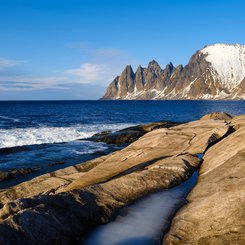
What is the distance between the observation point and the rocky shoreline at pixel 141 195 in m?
8.88

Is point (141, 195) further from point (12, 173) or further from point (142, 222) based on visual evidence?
point (12, 173)

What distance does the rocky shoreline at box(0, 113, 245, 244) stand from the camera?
8883mm

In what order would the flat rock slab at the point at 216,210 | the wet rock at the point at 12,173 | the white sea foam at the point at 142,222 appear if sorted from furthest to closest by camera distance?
the wet rock at the point at 12,173, the white sea foam at the point at 142,222, the flat rock slab at the point at 216,210

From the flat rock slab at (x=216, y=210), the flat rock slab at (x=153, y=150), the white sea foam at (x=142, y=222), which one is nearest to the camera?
the flat rock slab at (x=216, y=210)

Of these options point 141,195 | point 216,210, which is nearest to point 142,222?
point 141,195

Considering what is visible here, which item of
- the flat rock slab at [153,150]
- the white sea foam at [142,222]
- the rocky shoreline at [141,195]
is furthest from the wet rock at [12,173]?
the white sea foam at [142,222]

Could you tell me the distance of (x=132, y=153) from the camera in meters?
20.4

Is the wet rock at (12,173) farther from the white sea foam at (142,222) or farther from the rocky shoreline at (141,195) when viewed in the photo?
the white sea foam at (142,222)

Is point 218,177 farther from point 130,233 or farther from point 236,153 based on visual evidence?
point 130,233

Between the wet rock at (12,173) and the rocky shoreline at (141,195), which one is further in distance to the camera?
the wet rock at (12,173)

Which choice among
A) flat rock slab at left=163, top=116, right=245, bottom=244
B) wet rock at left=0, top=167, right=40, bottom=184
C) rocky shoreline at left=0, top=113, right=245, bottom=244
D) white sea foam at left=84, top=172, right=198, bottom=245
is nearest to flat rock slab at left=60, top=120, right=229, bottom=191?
rocky shoreline at left=0, top=113, right=245, bottom=244

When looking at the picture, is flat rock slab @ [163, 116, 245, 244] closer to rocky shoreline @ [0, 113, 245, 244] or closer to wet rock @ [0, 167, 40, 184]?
rocky shoreline @ [0, 113, 245, 244]

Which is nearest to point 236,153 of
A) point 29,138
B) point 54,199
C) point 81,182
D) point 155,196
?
point 155,196

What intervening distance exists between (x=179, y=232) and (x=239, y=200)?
2.30 metres
